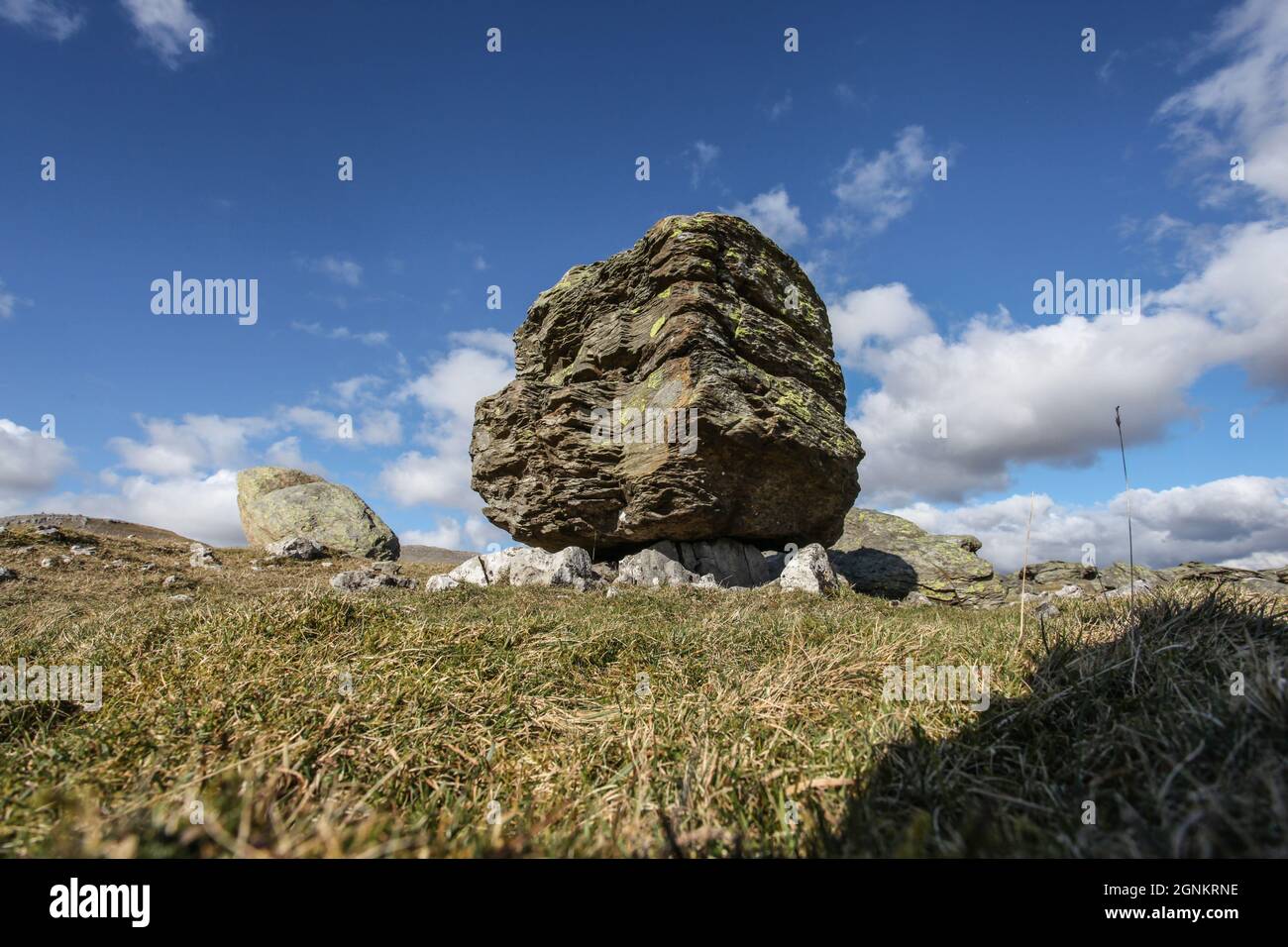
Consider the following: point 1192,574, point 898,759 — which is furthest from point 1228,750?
point 1192,574

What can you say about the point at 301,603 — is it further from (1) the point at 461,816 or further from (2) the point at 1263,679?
(2) the point at 1263,679

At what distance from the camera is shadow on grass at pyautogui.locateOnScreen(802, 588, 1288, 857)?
166 centimetres

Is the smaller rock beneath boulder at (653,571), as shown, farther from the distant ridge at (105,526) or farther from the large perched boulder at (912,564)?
the distant ridge at (105,526)

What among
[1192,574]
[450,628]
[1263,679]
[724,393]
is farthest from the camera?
[1192,574]

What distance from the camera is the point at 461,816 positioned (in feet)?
8.77

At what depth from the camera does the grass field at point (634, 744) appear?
1.89 metres

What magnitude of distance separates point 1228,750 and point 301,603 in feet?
21.4

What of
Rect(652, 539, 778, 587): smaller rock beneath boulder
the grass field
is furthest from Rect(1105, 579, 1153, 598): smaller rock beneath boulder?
Rect(652, 539, 778, 587): smaller rock beneath boulder

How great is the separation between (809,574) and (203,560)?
22359 mm

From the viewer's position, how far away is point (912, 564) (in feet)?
75.4

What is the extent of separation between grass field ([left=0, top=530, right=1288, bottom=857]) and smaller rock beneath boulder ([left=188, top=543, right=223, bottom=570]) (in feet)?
58.8

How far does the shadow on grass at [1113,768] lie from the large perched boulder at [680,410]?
41.9 ft

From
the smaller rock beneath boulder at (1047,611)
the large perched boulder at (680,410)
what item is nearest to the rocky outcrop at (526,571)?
the large perched boulder at (680,410)
